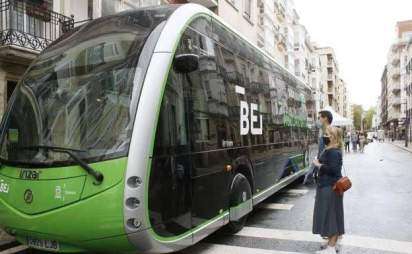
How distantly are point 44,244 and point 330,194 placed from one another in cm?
352

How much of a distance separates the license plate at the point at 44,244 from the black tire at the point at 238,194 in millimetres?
2714

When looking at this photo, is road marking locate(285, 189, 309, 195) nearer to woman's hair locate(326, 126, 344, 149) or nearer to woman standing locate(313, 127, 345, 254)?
woman standing locate(313, 127, 345, 254)

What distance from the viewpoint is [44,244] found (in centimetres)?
477

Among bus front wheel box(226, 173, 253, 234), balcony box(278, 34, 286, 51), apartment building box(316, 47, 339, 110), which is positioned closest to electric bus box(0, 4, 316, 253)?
bus front wheel box(226, 173, 253, 234)

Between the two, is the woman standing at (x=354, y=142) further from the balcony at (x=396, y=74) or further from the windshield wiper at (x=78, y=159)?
the balcony at (x=396, y=74)

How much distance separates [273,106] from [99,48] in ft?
17.0

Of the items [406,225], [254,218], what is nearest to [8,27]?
[254,218]

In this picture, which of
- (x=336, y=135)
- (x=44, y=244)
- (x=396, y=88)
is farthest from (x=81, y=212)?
(x=396, y=88)

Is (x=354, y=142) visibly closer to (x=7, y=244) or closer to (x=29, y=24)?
(x=29, y=24)

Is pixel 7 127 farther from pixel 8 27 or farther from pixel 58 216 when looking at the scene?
pixel 8 27

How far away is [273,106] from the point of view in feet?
31.3

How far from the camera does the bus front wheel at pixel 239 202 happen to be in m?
6.69

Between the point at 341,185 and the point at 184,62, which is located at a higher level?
the point at 184,62

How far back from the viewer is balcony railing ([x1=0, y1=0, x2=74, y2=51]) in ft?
37.1
